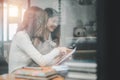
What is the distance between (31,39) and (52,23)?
0.14 meters

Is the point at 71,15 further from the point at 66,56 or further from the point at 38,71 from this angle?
the point at 38,71

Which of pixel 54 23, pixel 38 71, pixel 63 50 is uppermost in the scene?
pixel 54 23

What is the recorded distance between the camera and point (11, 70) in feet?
4.66

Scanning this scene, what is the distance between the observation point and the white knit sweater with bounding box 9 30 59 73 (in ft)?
4.44

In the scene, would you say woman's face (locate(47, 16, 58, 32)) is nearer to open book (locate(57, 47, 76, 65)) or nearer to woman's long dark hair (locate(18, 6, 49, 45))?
woman's long dark hair (locate(18, 6, 49, 45))

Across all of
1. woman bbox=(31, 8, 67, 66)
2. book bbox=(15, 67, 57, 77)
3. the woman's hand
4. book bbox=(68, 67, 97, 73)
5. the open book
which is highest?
woman bbox=(31, 8, 67, 66)

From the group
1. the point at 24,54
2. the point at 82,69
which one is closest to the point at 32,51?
the point at 24,54

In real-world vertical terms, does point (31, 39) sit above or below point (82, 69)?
above

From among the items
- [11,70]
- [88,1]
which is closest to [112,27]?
[88,1]

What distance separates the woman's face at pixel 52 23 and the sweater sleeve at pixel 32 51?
0.33ft

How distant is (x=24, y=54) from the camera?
54.6 inches

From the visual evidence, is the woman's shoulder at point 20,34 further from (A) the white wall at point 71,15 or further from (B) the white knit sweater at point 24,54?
(A) the white wall at point 71,15

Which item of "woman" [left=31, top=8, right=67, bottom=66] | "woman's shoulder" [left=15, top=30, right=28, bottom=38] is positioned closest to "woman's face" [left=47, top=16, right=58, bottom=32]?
"woman" [left=31, top=8, right=67, bottom=66]

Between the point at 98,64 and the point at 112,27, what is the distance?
0.17m
